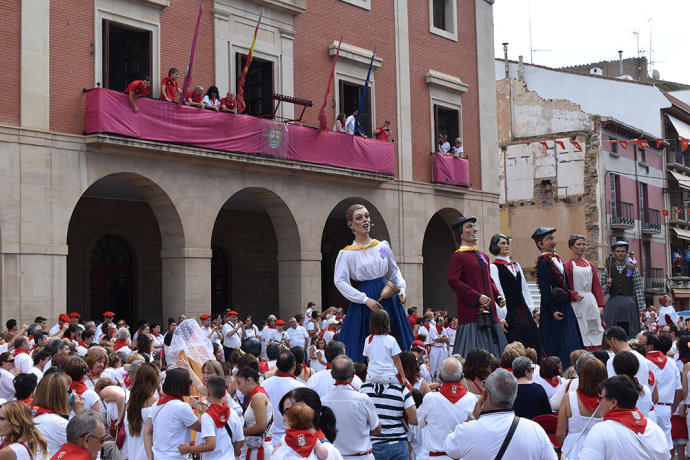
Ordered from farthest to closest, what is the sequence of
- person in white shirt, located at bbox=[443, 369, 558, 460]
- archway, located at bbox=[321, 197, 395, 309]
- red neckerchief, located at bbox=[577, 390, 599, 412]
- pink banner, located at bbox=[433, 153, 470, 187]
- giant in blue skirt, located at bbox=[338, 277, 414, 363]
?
archway, located at bbox=[321, 197, 395, 309], pink banner, located at bbox=[433, 153, 470, 187], giant in blue skirt, located at bbox=[338, 277, 414, 363], red neckerchief, located at bbox=[577, 390, 599, 412], person in white shirt, located at bbox=[443, 369, 558, 460]

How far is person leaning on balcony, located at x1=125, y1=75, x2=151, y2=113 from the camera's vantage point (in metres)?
18.3

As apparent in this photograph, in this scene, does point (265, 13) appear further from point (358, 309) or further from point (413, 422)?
point (413, 422)

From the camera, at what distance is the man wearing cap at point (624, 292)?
12383mm

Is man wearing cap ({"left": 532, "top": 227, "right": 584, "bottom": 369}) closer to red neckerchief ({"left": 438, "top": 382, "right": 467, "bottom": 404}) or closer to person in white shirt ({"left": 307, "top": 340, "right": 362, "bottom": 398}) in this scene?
person in white shirt ({"left": 307, "top": 340, "right": 362, "bottom": 398})

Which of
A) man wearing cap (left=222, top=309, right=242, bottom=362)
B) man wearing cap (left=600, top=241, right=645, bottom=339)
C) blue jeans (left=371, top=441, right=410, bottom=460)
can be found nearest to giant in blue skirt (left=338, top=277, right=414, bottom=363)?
blue jeans (left=371, top=441, right=410, bottom=460)

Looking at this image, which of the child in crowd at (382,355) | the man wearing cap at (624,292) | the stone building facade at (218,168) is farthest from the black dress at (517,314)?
the stone building facade at (218,168)

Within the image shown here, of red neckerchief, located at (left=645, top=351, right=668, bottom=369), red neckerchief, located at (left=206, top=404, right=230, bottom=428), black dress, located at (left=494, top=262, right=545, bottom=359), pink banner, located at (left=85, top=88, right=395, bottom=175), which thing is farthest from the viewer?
pink banner, located at (left=85, top=88, right=395, bottom=175)

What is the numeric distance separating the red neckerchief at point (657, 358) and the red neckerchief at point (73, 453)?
5990 millimetres

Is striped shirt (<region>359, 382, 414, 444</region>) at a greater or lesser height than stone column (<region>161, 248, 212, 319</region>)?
lesser

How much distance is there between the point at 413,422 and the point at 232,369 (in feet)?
9.37

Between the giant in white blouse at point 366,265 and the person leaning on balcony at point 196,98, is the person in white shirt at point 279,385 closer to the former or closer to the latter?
the giant in white blouse at point 366,265

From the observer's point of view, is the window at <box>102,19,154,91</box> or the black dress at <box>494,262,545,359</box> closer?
the black dress at <box>494,262,545,359</box>

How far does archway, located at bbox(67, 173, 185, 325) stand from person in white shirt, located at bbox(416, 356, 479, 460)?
1609cm

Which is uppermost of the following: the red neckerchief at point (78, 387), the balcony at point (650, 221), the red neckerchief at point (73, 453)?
the balcony at point (650, 221)
